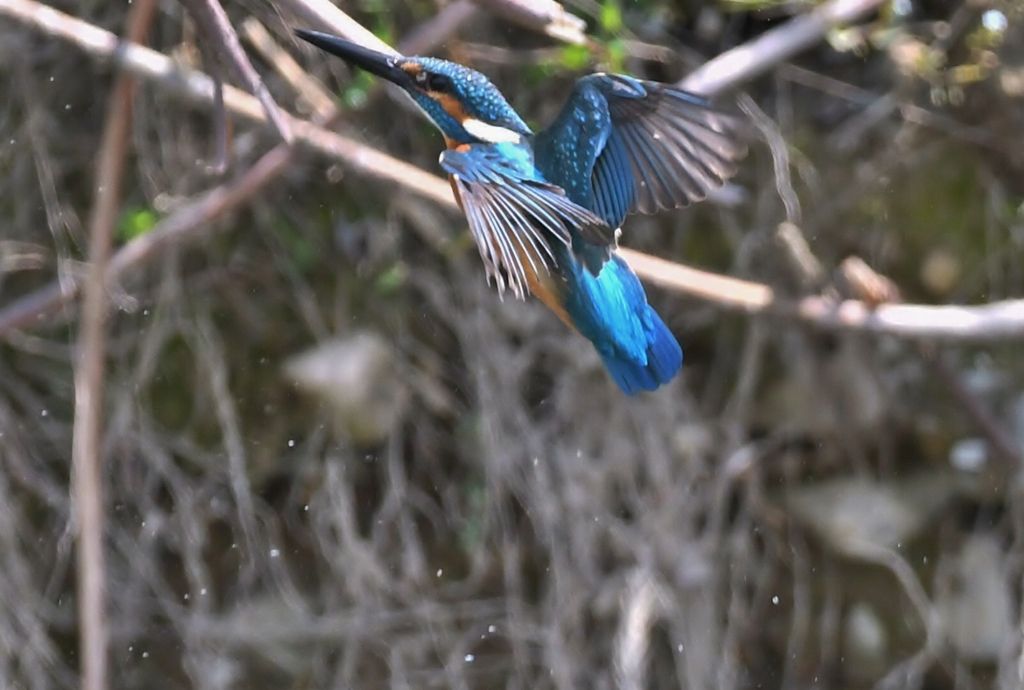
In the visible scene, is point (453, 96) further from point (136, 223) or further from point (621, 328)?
point (136, 223)

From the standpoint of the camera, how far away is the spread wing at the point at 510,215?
897 mm

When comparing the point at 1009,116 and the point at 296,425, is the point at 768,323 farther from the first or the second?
the point at 296,425

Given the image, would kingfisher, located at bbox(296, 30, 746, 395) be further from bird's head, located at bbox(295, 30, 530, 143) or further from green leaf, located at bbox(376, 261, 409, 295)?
green leaf, located at bbox(376, 261, 409, 295)

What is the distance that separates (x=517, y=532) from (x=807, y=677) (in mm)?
544

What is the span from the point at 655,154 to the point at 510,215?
13.0 inches

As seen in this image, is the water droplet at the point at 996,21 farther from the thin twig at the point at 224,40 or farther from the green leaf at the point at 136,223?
the green leaf at the point at 136,223

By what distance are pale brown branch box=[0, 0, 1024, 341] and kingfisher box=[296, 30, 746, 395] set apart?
33 cm

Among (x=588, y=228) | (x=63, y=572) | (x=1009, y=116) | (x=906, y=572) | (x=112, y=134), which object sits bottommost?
(x=906, y=572)

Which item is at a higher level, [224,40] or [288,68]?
[224,40]

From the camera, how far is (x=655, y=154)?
123 cm

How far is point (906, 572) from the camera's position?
2.01 metres

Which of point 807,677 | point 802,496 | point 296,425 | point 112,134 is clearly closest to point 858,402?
point 802,496

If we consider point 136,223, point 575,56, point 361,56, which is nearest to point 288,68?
point 136,223

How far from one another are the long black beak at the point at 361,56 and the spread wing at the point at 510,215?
129 mm
